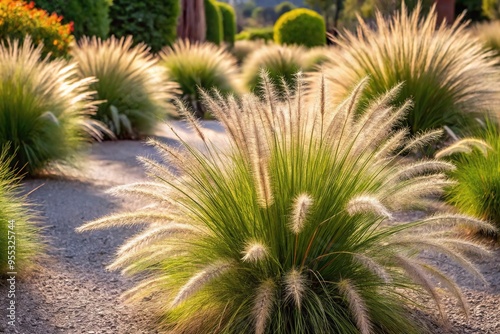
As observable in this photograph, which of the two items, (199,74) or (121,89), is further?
(199,74)

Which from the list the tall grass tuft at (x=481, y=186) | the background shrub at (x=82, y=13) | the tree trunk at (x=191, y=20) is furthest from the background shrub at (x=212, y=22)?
the tall grass tuft at (x=481, y=186)

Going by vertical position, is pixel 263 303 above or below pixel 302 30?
above

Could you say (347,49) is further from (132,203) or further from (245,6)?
(245,6)

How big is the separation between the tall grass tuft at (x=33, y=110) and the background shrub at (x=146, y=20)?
8.85m

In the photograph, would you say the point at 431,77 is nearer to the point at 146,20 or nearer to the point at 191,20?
the point at 146,20

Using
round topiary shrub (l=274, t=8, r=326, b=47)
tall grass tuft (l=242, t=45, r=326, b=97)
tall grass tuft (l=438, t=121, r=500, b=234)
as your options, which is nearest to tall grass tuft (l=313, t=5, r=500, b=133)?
tall grass tuft (l=438, t=121, r=500, b=234)

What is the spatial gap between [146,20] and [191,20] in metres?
3.54

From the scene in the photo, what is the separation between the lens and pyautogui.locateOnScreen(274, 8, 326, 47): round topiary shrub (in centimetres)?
2231

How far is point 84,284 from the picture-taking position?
3.66 metres

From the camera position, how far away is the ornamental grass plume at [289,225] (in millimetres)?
2840

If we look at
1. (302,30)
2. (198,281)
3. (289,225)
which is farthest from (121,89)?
(302,30)

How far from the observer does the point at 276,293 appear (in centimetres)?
284

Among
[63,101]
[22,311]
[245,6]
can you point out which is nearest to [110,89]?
[63,101]

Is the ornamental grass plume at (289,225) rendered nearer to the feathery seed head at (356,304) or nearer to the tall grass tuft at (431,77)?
the feathery seed head at (356,304)
